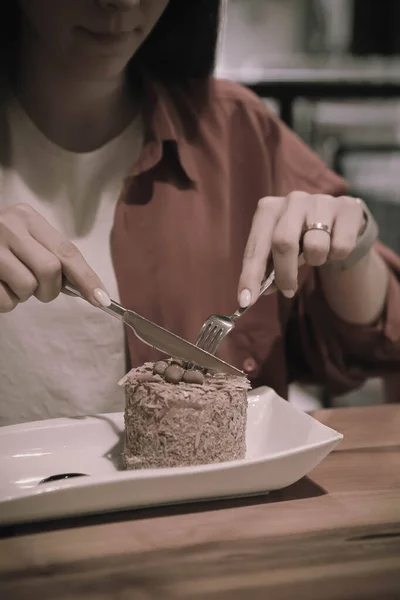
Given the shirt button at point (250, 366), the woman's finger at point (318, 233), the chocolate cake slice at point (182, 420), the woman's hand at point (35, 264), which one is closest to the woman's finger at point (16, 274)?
the woman's hand at point (35, 264)

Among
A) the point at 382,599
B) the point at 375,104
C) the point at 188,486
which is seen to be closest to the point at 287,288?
the point at 188,486

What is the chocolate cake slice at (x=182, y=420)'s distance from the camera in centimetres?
80

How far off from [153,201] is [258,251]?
36 centimetres

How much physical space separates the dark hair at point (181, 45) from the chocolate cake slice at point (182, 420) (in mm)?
785

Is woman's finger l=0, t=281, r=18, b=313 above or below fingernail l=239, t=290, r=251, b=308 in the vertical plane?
above

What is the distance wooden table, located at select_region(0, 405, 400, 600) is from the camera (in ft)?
1.95

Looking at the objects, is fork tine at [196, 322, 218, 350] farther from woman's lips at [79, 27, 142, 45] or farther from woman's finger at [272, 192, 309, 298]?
woman's lips at [79, 27, 142, 45]

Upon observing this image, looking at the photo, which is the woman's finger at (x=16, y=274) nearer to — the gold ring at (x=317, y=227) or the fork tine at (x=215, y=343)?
the fork tine at (x=215, y=343)

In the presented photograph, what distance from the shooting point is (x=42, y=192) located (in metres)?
1.26

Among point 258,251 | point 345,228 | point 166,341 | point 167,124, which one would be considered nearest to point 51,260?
point 166,341

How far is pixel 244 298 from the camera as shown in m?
0.92

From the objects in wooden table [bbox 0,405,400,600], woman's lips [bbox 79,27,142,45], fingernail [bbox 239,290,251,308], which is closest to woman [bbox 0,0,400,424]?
woman's lips [bbox 79,27,142,45]

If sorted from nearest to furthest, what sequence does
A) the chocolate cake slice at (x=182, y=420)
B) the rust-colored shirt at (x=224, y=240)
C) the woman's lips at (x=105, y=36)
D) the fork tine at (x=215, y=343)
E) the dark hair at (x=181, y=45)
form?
1. the chocolate cake slice at (x=182, y=420)
2. the fork tine at (x=215, y=343)
3. the woman's lips at (x=105, y=36)
4. the rust-colored shirt at (x=224, y=240)
5. the dark hair at (x=181, y=45)

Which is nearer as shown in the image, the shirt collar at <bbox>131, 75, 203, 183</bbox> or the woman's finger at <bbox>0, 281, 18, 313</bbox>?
the woman's finger at <bbox>0, 281, 18, 313</bbox>
